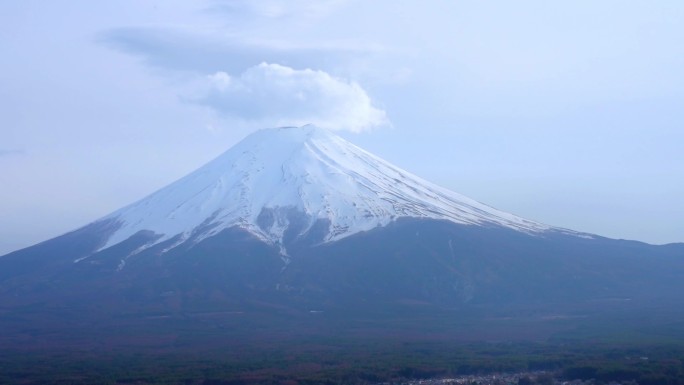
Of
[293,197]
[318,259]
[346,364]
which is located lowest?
[346,364]

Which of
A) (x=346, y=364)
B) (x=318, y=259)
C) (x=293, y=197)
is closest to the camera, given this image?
(x=346, y=364)

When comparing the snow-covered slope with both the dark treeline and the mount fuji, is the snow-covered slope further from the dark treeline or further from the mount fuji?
the dark treeline

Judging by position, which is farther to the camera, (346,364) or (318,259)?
(318,259)

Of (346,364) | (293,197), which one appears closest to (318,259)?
(293,197)

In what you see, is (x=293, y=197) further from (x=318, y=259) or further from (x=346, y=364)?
(x=346, y=364)

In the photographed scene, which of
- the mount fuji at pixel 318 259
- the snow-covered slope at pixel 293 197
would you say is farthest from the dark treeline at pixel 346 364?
the snow-covered slope at pixel 293 197

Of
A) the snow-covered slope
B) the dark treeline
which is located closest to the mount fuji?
the snow-covered slope
